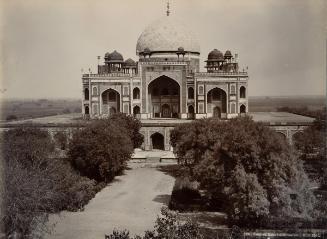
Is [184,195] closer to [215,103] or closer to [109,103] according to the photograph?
[215,103]

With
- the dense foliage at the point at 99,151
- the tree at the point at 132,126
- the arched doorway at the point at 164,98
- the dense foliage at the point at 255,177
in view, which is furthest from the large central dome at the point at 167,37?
the dense foliage at the point at 255,177

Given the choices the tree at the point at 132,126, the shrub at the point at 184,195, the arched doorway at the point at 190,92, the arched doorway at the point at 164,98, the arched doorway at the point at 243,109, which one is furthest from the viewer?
the arched doorway at the point at 164,98

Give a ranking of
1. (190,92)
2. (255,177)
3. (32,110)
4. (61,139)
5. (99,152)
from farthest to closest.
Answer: (32,110)
(190,92)
(61,139)
(99,152)
(255,177)

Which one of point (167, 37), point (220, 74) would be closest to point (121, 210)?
point (220, 74)

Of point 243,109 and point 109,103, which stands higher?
point 109,103

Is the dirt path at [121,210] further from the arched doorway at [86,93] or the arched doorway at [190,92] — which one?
the arched doorway at [86,93]

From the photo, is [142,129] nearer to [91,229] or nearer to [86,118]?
[86,118]

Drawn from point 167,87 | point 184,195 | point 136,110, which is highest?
point 167,87
